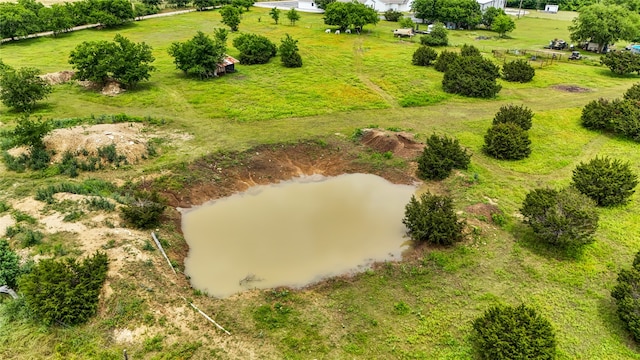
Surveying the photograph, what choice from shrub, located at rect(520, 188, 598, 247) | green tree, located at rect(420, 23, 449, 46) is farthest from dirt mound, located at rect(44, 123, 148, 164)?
green tree, located at rect(420, 23, 449, 46)

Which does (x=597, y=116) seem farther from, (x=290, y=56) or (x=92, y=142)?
(x=92, y=142)

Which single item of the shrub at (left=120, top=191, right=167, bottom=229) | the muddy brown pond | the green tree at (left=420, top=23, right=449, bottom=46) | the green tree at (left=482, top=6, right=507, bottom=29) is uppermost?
the green tree at (left=482, top=6, right=507, bottom=29)

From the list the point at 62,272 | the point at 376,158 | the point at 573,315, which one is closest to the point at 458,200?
the point at 376,158

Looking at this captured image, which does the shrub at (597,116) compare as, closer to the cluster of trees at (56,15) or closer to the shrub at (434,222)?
the shrub at (434,222)

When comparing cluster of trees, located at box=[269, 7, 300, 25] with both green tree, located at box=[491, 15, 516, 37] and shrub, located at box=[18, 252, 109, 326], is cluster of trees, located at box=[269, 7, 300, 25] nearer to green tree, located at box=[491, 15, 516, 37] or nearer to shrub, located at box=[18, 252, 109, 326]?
green tree, located at box=[491, 15, 516, 37]

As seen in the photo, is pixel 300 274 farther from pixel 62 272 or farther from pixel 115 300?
pixel 62 272


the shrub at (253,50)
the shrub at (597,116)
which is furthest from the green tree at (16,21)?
the shrub at (597,116)

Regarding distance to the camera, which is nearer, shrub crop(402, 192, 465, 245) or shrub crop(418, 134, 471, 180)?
shrub crop(402, 192, 465, 245)
